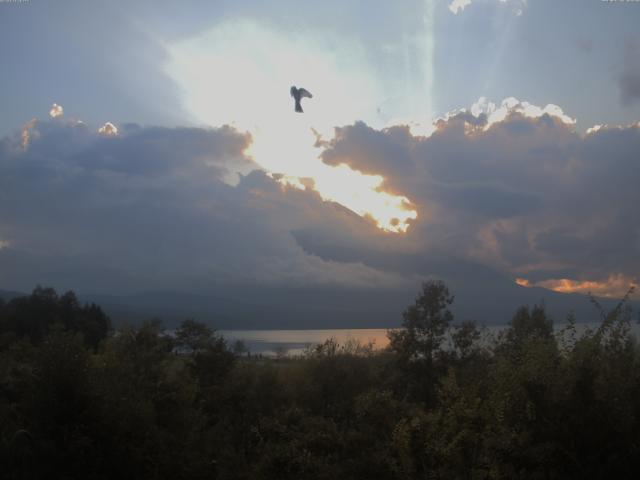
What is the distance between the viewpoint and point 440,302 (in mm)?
35938

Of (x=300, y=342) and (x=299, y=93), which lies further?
(x=300, y=342)

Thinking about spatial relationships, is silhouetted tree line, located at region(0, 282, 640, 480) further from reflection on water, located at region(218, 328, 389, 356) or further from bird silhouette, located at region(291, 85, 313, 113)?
reflection on water, located at region(218, 328, 389, 356)

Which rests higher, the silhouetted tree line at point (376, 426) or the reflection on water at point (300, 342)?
the reflection on water at point (300, 342)

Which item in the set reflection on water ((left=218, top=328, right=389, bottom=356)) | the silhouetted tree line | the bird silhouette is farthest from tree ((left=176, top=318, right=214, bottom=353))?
the bird silhouette

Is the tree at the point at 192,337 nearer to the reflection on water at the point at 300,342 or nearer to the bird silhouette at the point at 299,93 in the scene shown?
the reflection on water at the point at 300,342

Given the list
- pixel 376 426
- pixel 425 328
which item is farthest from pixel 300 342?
pixel 376 426

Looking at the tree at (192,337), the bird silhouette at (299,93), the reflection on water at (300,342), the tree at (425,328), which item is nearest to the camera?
the bird silhouette at (299,93)

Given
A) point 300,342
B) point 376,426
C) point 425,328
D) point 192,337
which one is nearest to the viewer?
point 376,426

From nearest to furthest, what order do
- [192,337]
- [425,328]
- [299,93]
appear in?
[299,93] < [425,328] < [192,337]

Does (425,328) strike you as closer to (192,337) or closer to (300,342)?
(192,337)

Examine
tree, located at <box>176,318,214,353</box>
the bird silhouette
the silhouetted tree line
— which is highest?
the bird silhouette

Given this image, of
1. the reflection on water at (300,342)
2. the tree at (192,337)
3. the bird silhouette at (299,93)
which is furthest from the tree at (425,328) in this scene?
the bird silhouette at (299,93)

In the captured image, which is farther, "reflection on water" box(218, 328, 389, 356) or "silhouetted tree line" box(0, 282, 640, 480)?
"reflection on water" box(218, 328, 389, 356)

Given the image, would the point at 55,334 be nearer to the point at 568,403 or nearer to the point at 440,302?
the point at 568,403
